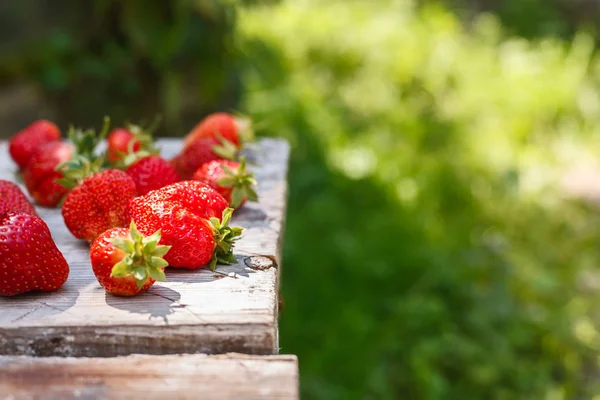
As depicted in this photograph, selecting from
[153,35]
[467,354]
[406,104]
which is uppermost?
[153,35]

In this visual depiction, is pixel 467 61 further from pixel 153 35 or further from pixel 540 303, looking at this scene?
pixel 153 35

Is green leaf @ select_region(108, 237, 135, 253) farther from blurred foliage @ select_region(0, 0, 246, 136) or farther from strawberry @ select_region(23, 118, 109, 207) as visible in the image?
blurred foliage @ select_region(0, 0, 246, 136)

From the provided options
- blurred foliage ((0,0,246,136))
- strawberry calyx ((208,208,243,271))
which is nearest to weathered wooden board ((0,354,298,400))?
strawberry calyx ((208,208,243,271))

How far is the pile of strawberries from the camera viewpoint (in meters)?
1.13

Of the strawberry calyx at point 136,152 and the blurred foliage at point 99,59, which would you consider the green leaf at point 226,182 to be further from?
the blurred foliage at point 99,59

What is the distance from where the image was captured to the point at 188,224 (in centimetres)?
121

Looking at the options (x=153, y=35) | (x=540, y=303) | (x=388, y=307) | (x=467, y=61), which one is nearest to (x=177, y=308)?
(x=153, y=35)

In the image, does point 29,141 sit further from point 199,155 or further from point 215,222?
point 215,222

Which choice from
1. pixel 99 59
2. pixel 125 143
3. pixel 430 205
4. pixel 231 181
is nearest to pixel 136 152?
pixel 125 143

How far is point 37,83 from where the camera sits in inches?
119

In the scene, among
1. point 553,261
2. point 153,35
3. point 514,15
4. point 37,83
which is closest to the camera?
point 153,35

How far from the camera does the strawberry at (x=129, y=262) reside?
1.09m

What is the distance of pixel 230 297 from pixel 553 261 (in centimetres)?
279

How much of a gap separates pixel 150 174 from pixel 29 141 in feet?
1.40
